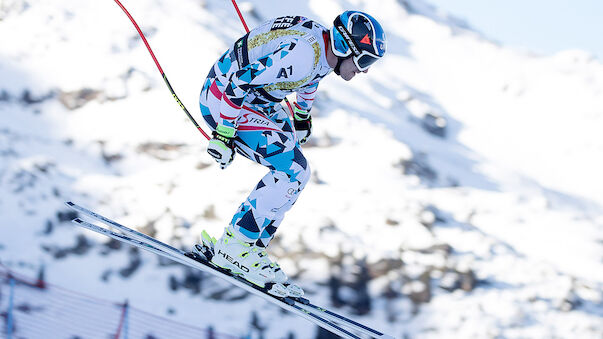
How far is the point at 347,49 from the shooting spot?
13.4 ft

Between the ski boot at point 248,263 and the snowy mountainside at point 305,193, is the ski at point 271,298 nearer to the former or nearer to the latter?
the ski boot at point 248,263

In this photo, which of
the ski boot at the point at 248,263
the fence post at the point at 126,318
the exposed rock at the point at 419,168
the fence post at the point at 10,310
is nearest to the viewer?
the ski boot at the point at 248,263

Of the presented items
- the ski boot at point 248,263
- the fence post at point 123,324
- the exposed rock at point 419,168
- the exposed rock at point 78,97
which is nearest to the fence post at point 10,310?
the fence post at point 123,324

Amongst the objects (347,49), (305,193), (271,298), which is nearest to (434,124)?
(305,193)

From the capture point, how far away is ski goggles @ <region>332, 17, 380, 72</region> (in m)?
4.05

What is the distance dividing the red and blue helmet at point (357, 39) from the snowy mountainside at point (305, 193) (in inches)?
193

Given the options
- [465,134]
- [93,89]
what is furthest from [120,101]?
[465,134]

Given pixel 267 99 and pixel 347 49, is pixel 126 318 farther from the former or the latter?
pixel 347 49

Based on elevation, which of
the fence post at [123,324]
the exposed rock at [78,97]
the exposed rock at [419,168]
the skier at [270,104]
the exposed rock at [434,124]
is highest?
the skier at [270,104]

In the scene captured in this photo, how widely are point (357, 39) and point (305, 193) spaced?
660 centimetres

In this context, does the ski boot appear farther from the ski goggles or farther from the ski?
the ski goggles

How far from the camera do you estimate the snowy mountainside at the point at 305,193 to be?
8.55 metres

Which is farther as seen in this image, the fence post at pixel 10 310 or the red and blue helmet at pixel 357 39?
the fence post at pixel 10 310

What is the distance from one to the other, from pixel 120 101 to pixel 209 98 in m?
7.88
